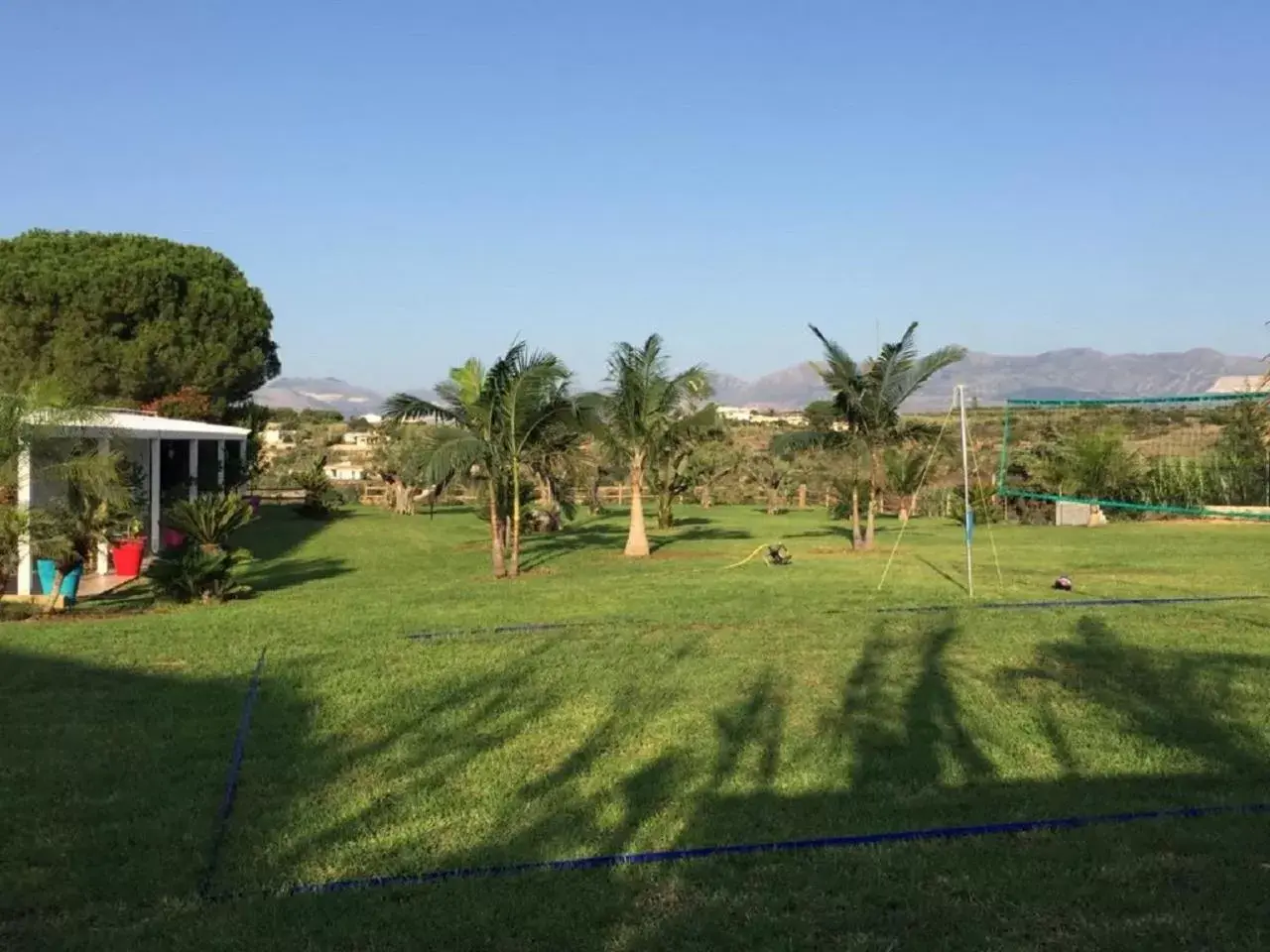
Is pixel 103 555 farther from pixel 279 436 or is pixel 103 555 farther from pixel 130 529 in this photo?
pixel 279 436

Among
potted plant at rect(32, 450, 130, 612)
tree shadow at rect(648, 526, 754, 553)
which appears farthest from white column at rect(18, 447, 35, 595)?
tree shadow at rect(648, 526, 754, 553)

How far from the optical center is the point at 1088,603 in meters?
12.2

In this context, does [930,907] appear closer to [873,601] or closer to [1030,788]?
[1030,788]

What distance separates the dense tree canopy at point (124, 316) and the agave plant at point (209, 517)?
52.4ft

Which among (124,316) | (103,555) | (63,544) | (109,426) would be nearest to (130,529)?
(63,544)

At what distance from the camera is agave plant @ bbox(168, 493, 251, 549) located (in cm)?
1532

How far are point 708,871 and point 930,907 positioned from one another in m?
0.87

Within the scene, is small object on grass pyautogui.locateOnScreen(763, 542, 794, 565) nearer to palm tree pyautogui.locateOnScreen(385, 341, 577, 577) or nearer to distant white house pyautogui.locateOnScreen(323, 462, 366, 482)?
palm tree pyautogui.locateOnScreen(385, 341, 577, 577)

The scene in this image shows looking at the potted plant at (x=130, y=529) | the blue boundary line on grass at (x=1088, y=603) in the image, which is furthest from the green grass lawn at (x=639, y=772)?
the potted plant at (x=130, y=529)

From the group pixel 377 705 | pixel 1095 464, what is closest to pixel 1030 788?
pixel 377 705

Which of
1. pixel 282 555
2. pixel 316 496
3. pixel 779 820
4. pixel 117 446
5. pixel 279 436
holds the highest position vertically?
pixel 279 436

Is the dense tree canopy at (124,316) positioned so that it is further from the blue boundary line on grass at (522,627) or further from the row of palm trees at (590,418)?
the blue boundary line on grass at (522,627)

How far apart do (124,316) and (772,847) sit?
1293 inches

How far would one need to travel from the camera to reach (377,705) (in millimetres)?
7383
